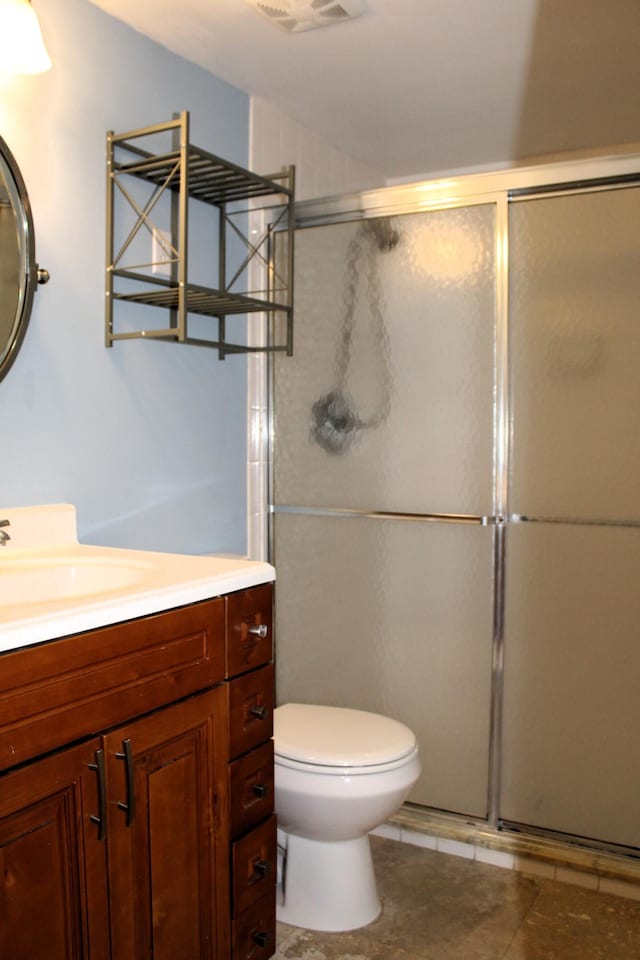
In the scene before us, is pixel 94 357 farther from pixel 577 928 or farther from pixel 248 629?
pixel 577 928

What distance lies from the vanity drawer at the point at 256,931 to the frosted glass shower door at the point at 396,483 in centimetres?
84

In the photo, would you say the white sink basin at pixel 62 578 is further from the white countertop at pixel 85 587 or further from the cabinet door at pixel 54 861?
the cabinet door at pixel 54 861

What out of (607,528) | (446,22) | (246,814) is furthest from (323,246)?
(246,814)

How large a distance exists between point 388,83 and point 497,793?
207 centimetres

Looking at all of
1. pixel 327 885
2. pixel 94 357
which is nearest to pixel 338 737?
pixel 327 885

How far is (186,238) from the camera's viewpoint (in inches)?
73.5

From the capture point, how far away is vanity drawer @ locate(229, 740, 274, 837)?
1.53 metres

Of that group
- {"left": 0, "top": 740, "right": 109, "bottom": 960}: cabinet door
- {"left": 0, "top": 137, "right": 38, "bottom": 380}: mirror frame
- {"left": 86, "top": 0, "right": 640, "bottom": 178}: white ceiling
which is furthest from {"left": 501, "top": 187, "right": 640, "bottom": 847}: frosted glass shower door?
{"left": 0, "top": 740, "right": 109, "bottom": 960}: cabinet door

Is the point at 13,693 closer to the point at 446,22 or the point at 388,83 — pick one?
the point at 446,22

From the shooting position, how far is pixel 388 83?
2.42 m

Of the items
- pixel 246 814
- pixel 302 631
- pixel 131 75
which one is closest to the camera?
pixel 246 814

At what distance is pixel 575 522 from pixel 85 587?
1.26 m

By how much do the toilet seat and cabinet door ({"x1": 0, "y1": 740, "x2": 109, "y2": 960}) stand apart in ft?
2.32

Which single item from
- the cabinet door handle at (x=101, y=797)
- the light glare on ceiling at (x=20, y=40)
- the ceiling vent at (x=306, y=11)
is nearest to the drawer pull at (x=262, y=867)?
the cabinet door handle at (x=101, y=797)
